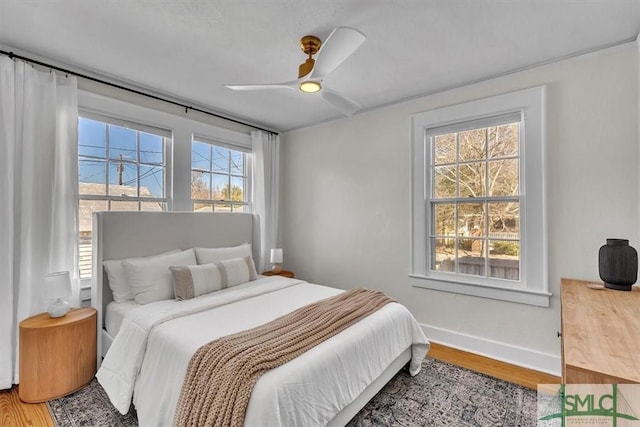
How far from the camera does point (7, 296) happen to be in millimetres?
2227

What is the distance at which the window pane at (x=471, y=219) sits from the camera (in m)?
Result: 2.97

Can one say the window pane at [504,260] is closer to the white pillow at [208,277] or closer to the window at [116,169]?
the white pillow at [208,277]

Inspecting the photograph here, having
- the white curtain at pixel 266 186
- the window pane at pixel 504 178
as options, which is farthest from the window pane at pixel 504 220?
the white curtain at pixel 266 186

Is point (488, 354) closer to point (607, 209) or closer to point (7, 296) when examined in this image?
point (607, 209)

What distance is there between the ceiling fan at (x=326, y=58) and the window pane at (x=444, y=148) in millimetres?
1225

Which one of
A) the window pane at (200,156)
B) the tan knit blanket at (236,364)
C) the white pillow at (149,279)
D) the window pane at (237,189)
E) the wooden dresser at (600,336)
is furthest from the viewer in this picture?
the window pane at (237,189)

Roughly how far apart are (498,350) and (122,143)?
4160 millimetres

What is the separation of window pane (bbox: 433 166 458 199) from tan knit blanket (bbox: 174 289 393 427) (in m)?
1.87

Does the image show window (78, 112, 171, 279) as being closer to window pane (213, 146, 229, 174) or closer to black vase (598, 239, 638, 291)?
window pane (213, 146, 229, 174)

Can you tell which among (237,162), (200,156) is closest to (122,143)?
(200,156)

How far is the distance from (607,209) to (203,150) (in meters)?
4.02

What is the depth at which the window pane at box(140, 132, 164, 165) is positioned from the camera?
3.20 m

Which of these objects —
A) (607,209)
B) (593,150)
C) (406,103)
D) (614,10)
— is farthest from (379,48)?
(607,209)

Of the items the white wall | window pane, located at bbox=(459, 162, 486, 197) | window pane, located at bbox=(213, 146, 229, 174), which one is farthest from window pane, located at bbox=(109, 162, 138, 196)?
window pane, located at bbox=(459, 162, 486, 197)
